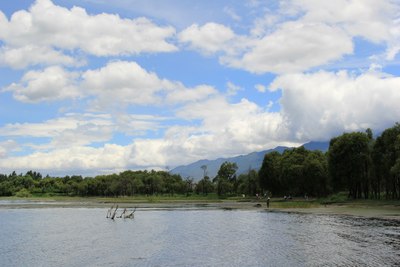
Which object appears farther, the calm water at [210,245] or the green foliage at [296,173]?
the green foliage at [296,173]

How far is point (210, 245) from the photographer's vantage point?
4803cm

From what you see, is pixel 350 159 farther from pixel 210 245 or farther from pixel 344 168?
pixel 210 245

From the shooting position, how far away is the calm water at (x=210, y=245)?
37812 millimetres

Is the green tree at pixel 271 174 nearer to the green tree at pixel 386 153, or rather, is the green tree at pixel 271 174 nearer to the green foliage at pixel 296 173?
the green foliage at pixel 296 173

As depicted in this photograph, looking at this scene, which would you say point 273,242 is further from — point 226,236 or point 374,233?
point 374,233

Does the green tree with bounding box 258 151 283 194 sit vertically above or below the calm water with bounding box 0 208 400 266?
above

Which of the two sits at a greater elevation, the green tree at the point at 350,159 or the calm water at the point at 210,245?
the green tree at the point at 350,159

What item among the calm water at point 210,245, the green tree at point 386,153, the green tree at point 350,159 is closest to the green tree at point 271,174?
the green tree at point 350,159

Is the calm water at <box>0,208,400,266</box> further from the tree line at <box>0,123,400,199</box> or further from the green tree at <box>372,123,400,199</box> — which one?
the tree line at <box>0,123,400,199</box>

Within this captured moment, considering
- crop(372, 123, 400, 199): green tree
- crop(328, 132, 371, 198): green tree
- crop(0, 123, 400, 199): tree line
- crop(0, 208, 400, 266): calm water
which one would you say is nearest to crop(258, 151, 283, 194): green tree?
crop(0, 123, 400, 199): tree line

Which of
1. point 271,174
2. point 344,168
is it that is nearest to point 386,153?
point 344,168

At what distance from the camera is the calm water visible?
37812mm

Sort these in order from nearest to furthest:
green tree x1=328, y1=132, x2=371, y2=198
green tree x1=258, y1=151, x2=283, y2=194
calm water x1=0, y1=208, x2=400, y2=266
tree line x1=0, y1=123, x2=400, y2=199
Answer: calm water x1=0, y1=208, x2=400, y2=266 → tree line x1=0, y1=123, x2=400, y2=199 → green tree x1=328, y1=132, x2=371, y2=198 → green tree x1=258, y1=151, x2=283, y2=194

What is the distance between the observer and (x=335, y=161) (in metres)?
116
